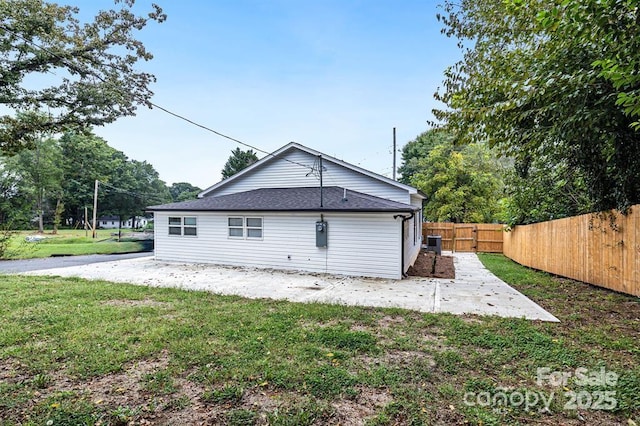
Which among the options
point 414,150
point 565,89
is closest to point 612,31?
point 565,89

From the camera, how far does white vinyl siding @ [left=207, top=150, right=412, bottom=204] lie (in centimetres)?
1191

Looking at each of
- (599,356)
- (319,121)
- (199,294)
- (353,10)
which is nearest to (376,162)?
(319,121)

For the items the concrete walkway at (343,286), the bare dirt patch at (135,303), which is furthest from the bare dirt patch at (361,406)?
the bare dirt patch at (135,303)

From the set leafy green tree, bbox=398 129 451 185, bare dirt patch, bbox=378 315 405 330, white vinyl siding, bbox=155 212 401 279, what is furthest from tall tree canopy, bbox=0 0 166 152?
leafy green tree, bbox=398 129 451 185

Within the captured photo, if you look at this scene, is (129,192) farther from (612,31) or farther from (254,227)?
(612,31)

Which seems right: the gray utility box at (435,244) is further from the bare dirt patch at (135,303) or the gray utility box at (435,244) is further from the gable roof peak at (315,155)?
the bare dirt patch at (135,303)

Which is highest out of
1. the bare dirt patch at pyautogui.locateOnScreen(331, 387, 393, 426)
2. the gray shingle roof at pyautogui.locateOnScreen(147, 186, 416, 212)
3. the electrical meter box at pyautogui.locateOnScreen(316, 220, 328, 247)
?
the gray shingle roof at pyautogui.locateOnScreen(147, 186, 416, 212)

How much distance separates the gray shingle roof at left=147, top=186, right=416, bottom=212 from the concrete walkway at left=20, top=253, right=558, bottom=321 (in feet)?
6.74

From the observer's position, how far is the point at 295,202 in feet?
35.8

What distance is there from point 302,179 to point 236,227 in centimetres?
344

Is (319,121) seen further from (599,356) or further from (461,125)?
(599,356)

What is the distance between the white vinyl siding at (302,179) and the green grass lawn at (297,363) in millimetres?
6744

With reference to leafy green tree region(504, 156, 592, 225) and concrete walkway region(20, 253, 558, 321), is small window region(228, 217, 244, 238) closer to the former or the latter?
concrete walkway region(20, 253, 558, 321)

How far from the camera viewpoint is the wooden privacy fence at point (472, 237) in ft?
57.7
